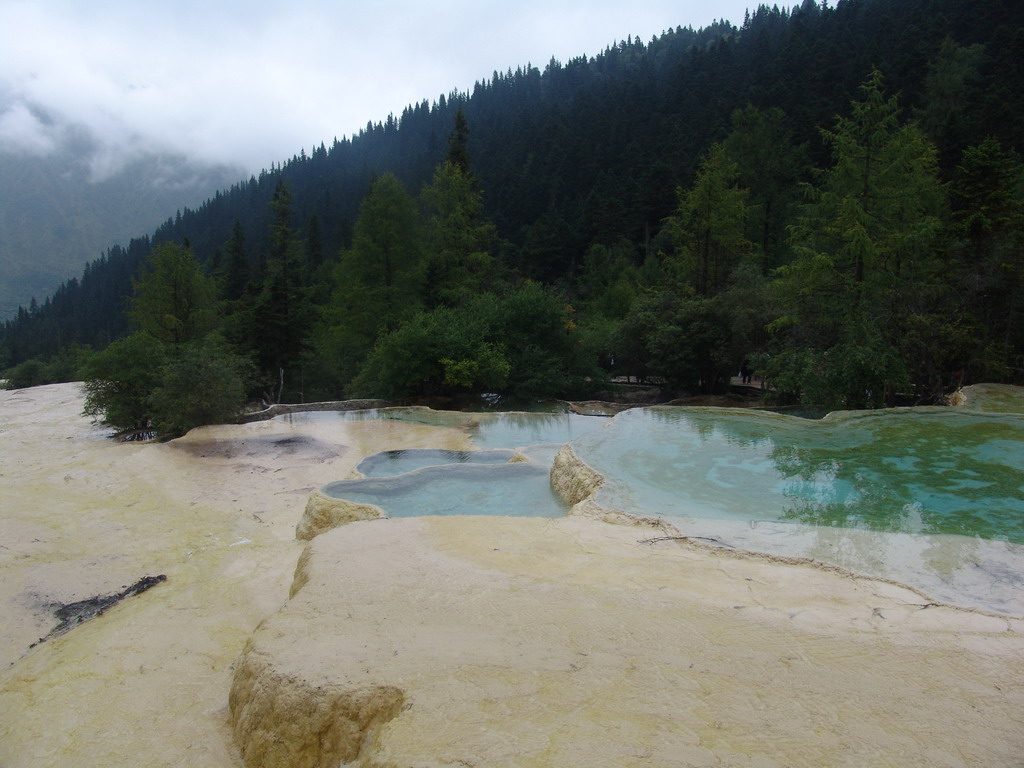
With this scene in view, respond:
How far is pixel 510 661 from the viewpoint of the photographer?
361 centimetres

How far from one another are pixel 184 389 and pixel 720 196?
2130cm

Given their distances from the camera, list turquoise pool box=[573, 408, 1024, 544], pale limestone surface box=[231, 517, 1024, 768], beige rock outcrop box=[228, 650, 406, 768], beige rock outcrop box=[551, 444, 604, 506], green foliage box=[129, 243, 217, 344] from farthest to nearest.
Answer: green foliage box=[129, 243, 217, 344]
beige rock outcrop box=[551, 444, 604, 506]
turquoise pool box=[573, 408, 1024, 544]
beige rock outcrop box=[228, 650, 406, 768]
pale limestone surface box=[231, 517, 1024, 768]

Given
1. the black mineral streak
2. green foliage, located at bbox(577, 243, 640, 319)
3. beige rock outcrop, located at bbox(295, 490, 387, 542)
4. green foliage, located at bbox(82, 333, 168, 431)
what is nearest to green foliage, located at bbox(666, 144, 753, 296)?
green foliage, located at bbox(577, 243, 640, 319)

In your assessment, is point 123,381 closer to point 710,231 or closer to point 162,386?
point 162,386

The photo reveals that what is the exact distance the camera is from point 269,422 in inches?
616

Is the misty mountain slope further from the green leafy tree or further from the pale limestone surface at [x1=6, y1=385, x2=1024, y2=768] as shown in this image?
the pale limestone surface at [x1=6, y1=385, x2=1024, y2=768]

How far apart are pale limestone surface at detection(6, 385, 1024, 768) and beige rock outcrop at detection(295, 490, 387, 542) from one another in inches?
23.0

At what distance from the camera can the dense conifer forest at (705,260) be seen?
15.8 meters

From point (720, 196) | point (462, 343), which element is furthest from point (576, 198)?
point (462, 343)

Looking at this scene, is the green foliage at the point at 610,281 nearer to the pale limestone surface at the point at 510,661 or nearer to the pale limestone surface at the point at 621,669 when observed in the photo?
the pale limestone surface at the point at 510,661

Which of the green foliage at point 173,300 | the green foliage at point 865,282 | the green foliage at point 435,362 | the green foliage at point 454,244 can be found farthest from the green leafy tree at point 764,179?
the green foliage at point 173,300

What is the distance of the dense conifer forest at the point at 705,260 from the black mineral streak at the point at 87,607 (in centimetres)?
1047

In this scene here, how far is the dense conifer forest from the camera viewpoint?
15.8 metres

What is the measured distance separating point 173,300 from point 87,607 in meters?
23.5
